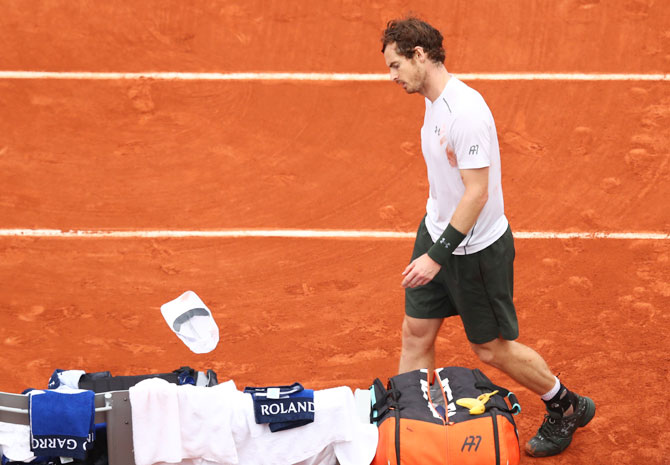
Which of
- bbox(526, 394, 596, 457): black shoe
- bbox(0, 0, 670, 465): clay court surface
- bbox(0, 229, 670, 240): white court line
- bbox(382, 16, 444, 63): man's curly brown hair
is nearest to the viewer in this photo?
bbox(382, 16, 444, 63): man's curly brown hair

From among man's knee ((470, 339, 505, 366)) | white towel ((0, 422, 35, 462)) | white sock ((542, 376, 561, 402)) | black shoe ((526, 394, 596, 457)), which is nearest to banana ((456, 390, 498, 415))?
man's knee ((470, 339, 505, 366))

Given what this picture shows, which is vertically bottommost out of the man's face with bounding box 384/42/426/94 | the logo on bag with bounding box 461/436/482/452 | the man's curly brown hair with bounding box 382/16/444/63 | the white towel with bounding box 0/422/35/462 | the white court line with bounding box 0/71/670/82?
the logo on bag with bounding box 461/436/482/452

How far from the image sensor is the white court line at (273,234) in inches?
304

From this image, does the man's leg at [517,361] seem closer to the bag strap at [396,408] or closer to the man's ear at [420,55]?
the bag strap at [396,408]

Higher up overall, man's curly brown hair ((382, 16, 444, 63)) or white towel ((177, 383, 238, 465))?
man's curly brown hair ((382, 16, 444, 63))

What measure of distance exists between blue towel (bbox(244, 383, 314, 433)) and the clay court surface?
1.91 meters

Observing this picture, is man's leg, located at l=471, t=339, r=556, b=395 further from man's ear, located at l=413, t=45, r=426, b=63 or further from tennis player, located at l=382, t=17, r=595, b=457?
man's ear, located at l=413, t=45, r=426, b=63

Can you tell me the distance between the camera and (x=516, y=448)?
175 inches

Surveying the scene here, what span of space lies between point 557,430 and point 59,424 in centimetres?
274

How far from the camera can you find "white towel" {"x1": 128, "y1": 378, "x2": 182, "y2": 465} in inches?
165

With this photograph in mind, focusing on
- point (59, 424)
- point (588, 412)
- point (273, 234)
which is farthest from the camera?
point (273, 234)

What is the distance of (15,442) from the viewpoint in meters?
4.13

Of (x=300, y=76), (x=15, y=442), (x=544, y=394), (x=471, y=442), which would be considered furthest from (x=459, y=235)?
(x=300, y=76)

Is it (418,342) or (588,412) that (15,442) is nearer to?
(418,342)
